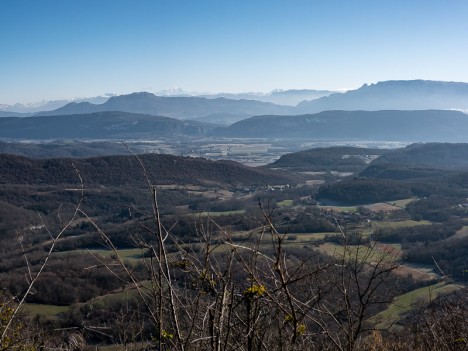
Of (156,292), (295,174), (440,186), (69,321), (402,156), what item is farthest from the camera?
(402,156)

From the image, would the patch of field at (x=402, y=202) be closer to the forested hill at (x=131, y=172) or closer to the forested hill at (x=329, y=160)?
the forested hill at (x=131, y=172)

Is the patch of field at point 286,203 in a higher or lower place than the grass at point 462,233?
lower

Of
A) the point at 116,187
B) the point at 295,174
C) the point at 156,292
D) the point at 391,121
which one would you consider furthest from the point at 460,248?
the point at 391,121

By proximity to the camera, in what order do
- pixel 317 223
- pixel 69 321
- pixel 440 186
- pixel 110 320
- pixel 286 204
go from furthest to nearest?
pixel 440 186
pixel 286 204
pixel 317 223
pixel 69 321
pixel 110 320

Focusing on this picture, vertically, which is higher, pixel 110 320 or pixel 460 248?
pixel 110 320

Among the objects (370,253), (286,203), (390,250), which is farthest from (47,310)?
(286,203)

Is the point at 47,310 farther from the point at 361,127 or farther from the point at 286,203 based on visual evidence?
the point at 361,127

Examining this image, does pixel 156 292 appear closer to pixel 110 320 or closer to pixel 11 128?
pixel 110 320


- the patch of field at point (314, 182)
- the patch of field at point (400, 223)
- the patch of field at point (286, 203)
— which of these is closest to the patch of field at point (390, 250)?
the patch of field at point (400, 223)
